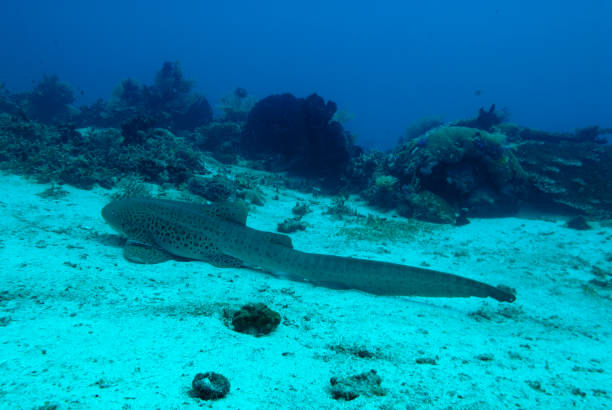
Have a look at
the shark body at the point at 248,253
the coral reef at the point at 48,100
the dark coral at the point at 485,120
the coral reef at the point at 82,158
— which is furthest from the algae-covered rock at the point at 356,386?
the coral reef at the point at 48,100

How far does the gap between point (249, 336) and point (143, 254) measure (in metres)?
2.58

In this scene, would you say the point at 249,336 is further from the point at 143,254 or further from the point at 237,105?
the point at 237,105

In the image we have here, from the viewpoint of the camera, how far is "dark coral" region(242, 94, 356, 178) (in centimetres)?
1372

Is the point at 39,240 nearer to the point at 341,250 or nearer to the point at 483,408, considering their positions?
the point at 341,250

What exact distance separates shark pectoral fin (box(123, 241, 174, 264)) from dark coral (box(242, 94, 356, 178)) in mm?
9405

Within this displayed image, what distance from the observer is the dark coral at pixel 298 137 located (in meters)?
13.7

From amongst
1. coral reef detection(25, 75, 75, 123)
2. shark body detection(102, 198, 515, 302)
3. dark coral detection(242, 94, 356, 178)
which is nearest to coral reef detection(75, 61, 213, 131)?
coral reef detection(25, 75, 75, 123)

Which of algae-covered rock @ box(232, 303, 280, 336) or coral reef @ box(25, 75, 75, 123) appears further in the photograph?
coral reef @ box(25, 75, 75, 123)

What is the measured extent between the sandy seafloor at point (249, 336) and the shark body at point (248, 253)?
23 centimetres

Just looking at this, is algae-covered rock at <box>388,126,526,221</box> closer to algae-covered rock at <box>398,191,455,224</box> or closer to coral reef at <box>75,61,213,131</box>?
algae-covered rock at <box>398,191,455,224</box>

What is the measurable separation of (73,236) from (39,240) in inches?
21.9

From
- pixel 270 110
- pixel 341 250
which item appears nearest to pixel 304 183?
pixel 270 110

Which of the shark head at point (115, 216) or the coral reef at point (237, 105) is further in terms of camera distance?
the coral reef at point (237, 105)

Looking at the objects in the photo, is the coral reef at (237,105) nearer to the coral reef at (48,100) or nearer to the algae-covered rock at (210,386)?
the coral reef at (48,100)
